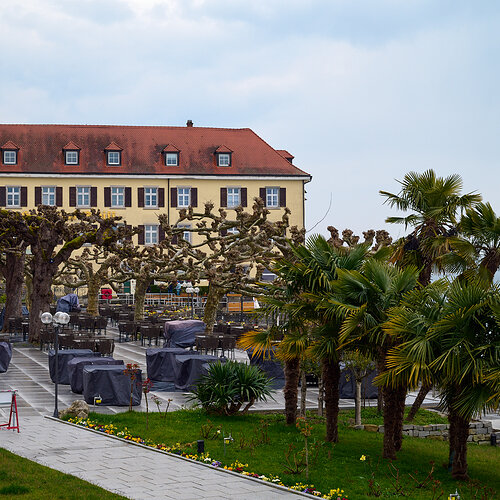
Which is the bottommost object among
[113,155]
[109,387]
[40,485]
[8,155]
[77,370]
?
[40,485]

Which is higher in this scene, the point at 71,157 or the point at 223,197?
the point at 71,157

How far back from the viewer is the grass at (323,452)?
39.7ft

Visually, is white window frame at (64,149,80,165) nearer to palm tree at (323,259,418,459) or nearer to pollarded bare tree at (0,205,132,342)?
pollarded bare tree at (0,205,132,342)

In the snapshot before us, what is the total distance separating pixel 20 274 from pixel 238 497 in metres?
27.5

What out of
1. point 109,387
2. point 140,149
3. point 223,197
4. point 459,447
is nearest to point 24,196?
point 140,149

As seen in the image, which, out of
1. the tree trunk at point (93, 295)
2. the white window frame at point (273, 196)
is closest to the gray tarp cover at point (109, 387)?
the tree trunk at point (93, 295)

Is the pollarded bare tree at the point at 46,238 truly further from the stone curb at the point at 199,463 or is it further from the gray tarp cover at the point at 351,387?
the stone curb at the point at 199,463

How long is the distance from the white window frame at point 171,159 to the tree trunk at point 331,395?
47313mm

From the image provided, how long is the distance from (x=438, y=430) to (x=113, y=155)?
4565 centimetres

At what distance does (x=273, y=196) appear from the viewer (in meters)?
61.7

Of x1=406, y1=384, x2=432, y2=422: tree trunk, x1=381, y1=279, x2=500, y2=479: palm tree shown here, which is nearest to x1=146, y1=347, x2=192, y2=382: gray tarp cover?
x1=406, y1=384, x2=432, y2=422: tree trunk

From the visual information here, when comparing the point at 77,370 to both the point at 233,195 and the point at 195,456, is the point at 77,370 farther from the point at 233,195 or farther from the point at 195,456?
the point at 233,195

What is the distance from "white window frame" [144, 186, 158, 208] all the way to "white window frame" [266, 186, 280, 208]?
26.4ft

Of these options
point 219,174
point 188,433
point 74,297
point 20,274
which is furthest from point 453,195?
point 219,174
